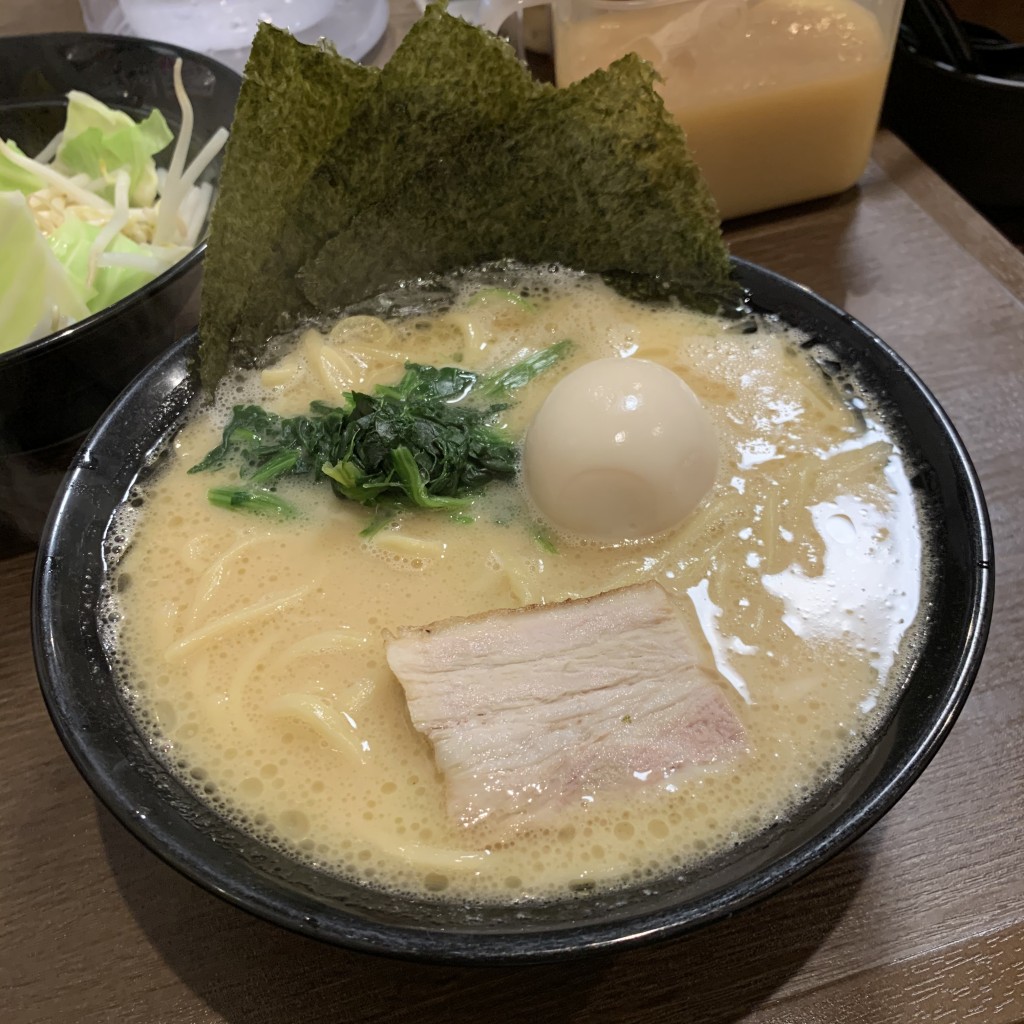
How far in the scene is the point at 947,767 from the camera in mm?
1331

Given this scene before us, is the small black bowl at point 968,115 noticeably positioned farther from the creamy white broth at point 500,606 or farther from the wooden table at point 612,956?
the wooden table at point 612,956

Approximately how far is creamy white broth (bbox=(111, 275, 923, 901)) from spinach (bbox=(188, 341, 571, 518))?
3 centimetres

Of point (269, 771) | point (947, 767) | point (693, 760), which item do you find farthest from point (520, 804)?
point (947, 767)

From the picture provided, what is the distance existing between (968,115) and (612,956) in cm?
265

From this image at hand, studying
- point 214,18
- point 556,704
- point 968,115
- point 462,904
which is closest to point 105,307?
point 556,704

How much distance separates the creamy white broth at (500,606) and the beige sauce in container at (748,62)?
0.65 m

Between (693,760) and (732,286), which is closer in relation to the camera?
(693,760)

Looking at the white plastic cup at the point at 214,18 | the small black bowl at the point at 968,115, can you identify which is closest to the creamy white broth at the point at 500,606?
the small black bowl at the point at 968,115

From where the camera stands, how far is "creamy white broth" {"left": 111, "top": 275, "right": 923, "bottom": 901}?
1.09 meters

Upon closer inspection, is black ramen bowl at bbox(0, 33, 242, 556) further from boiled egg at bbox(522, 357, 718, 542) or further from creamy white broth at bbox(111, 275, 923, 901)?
boiled egg at bbox(522, 357, 718, 542)

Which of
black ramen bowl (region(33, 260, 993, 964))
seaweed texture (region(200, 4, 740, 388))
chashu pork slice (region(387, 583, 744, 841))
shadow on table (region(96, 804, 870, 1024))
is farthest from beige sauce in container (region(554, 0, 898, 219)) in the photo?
shadow on table (region(96, 804, 870, 1024))

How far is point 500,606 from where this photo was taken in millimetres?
1339

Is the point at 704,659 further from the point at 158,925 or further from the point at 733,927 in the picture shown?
the point at 158,925

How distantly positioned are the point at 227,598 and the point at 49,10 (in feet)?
9.49
